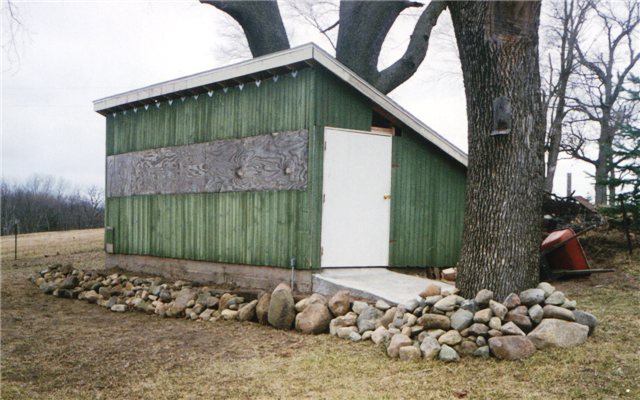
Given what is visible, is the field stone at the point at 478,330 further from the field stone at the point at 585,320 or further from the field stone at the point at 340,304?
the field stone at the point at 340,304

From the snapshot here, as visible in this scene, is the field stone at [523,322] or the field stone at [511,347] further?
the field stone at [523,322]

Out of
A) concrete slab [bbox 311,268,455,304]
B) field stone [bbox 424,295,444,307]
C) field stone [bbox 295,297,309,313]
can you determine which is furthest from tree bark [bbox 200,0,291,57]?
field stone [bbox 424,295,444,307]

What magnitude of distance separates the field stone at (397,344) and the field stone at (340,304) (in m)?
1.20

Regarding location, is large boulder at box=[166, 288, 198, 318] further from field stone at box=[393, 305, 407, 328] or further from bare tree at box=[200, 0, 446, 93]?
bare tree at box=[200, 0, 446, 93]

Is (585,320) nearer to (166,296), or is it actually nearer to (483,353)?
(483,353)

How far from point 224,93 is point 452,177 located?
4.23 m

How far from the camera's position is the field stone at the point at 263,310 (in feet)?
22.8

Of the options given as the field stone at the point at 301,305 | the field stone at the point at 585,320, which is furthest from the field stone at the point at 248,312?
the field stone at the point at 585,320

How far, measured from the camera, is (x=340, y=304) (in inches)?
251

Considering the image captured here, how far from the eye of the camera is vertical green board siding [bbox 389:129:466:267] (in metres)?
8.55

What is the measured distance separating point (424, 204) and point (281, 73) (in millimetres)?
3250

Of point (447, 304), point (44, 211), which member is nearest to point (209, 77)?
point (447, 304)

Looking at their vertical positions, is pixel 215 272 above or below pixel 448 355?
above

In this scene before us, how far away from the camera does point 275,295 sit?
681cm
